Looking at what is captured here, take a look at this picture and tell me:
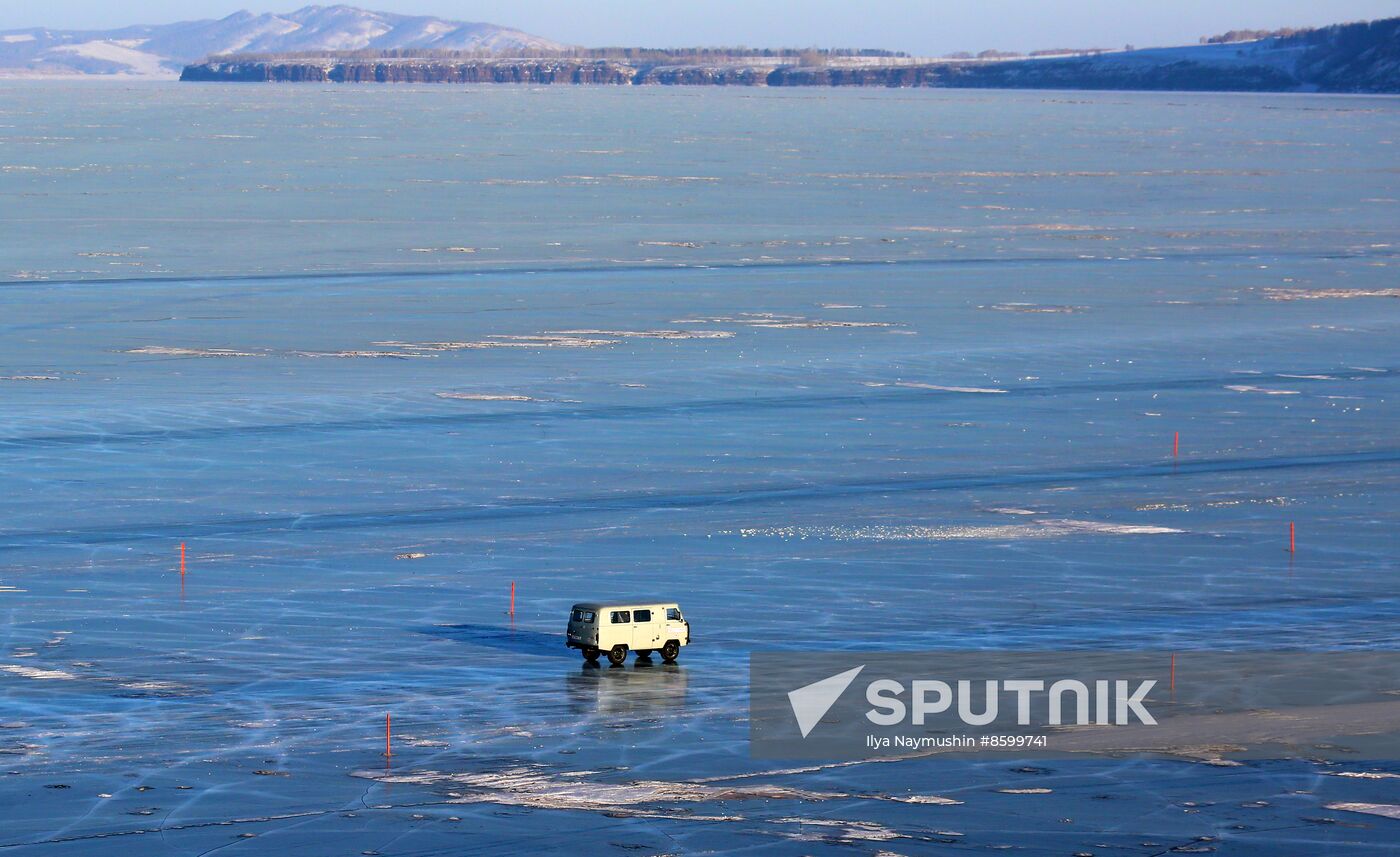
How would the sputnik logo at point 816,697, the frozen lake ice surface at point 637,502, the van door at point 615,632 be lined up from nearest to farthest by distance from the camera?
the frozen lake ice surface at point 637,502
the sputnik logo at point 816,697
the van door at point 615,632

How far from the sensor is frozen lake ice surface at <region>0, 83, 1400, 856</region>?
14641 millimetres

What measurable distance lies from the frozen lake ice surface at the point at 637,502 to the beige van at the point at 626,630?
22cm

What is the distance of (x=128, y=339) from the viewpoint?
37406mm

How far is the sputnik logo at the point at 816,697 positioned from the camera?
16775mm

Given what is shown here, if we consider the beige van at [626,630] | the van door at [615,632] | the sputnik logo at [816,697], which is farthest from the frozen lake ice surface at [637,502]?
the sputnik logo at [816,697]

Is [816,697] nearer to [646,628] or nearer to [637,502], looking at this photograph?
[646,628]

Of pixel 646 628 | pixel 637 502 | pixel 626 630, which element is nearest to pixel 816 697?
pixel 646 628

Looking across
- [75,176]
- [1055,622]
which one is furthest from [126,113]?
[1055,622]

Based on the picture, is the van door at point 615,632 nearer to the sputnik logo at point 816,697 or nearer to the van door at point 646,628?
the van door at point 646,628

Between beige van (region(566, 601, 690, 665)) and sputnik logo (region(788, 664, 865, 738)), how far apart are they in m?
1.54

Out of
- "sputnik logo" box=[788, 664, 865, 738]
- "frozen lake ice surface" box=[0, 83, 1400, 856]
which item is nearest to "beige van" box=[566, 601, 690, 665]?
"frozen lake ice surface" box=[0, 83, 1400, 856]

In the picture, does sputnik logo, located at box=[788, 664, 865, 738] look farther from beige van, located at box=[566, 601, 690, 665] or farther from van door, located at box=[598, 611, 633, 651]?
van door, located at box=[598, 611, 633, 651]

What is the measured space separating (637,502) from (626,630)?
7.01 metres

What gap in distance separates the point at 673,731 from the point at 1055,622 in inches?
203
